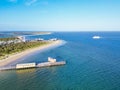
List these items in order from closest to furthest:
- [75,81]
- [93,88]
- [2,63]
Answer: [93,88], [75,81], [2,63]

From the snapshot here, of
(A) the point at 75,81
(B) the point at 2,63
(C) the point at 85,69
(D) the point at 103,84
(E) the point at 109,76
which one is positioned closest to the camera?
(D) the point at 103,84

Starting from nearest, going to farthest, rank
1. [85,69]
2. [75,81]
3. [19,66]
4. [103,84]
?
1. [103,84]
2. [75,81]
3. [85,69]
4. [19,66]

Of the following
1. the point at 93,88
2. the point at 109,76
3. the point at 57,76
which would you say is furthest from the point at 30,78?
the point at 109,76

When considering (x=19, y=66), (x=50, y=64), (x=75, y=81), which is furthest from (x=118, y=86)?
(x=19, y=66)

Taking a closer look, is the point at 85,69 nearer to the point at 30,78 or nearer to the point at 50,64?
the point at 50,64

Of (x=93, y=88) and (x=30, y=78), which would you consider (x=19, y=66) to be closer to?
(x=30, y=78)

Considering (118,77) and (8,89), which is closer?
(8,89)

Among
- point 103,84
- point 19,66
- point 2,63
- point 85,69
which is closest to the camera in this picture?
point 103,84

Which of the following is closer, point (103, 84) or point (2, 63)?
point (103, 84)
